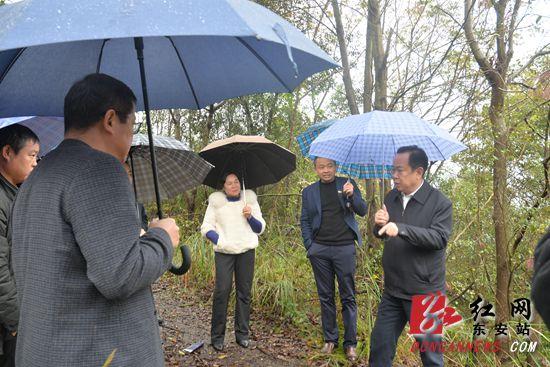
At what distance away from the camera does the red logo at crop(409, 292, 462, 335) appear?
9.93 feet

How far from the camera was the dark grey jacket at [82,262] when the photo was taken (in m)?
1.35

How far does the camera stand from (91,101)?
1.51 m

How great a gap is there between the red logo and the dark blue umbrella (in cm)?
185

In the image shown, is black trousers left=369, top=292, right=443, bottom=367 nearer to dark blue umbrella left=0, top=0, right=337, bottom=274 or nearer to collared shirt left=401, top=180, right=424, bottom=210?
collared shirt left=401, top=180, right=424, bottom=210

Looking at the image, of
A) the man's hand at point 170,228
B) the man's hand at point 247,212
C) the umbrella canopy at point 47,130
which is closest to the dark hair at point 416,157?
the man's hand at point 247,212

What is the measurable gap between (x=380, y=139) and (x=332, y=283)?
1539 millimetres

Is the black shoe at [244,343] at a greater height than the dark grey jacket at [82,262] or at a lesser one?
lesser

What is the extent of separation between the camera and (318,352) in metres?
4.29

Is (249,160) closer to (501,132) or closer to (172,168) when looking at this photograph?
(172,168)

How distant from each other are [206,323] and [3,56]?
4.20 m

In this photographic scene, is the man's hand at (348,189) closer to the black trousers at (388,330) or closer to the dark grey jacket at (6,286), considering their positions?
the black trousers at (388,330)

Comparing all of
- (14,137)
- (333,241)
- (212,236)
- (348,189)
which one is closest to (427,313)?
(333,241)

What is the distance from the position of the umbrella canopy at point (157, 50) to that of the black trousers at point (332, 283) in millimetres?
2102

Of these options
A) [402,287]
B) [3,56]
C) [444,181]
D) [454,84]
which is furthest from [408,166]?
[444,181]
